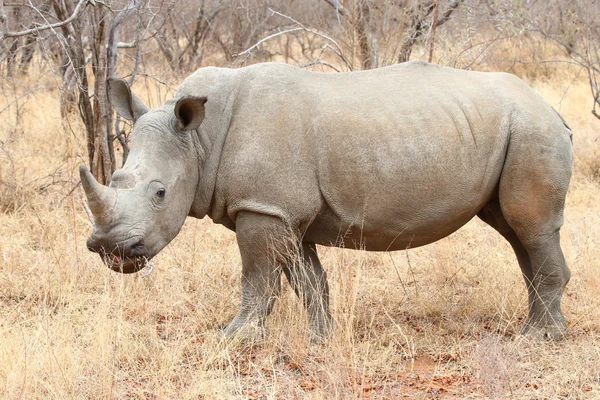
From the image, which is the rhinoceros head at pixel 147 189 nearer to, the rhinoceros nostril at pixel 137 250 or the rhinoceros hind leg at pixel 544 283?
the rhinoceros nostril at pixel 137 250

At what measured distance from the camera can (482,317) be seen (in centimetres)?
554

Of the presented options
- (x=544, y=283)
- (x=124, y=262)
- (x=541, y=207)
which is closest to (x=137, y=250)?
(x=124, y=262)

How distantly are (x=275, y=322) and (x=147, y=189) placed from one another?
1218mm

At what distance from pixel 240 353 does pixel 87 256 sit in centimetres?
195

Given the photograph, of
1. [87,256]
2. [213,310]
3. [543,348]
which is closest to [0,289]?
[87,256]

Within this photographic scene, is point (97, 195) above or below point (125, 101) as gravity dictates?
below

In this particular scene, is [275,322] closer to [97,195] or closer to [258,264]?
[258,264]

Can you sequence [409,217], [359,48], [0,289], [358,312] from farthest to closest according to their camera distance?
1. [359,48]
2. [0,289]
3. [358,312]
4. [409,217]

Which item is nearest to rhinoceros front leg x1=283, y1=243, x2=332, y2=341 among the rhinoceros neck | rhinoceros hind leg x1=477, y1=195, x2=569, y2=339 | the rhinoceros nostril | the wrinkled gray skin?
the wrinkled gray skin

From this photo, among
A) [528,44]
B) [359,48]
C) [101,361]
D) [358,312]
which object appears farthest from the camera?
[528,44]

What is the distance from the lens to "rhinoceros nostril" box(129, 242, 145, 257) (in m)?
4.37

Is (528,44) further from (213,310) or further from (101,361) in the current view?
(101,361)

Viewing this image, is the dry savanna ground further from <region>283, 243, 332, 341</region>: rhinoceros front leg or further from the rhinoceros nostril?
the rhinoceros nostril

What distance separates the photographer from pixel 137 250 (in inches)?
173
